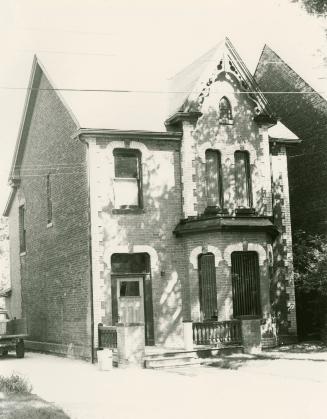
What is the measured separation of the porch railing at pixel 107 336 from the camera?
18406 millimetres

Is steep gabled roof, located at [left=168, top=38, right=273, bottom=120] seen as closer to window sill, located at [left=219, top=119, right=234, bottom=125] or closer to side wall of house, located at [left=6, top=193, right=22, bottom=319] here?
window sill, located at [left=219, top=119, right=234, bottom=125]

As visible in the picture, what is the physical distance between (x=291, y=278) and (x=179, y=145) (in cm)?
588

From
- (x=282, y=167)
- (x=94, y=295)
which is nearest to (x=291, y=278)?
(x=282, y=167)

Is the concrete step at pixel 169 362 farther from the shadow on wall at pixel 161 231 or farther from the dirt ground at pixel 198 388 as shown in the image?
the shadow on wall at pixel 161 231

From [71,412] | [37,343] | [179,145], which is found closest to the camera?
[71,412]

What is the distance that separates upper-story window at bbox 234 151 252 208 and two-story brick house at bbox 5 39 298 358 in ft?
0.11

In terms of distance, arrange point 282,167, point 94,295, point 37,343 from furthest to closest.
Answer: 1. point 37,343
2. point 282,167
3. point 94,295

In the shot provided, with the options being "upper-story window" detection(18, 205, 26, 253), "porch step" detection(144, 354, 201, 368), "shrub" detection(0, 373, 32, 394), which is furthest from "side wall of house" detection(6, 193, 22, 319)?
"shrub" detection(0, 373, 32, 394)

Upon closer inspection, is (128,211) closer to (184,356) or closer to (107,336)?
(107,336)

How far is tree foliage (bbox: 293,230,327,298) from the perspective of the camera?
20.4m

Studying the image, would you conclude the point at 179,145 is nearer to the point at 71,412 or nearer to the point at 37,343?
the point at 37,343

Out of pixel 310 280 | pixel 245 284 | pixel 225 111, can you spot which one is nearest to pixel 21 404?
pixel 245 284

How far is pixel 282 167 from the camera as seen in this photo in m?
22.4

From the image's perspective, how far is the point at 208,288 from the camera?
20.3 m
